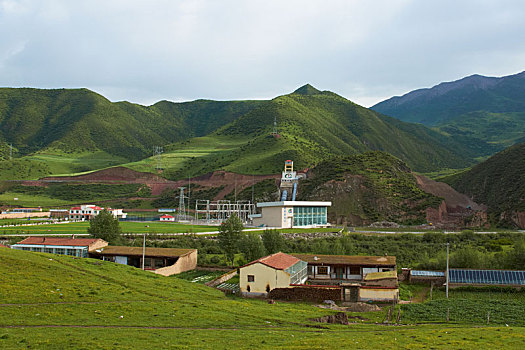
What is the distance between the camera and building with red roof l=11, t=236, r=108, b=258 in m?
46.7

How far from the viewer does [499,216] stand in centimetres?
9119

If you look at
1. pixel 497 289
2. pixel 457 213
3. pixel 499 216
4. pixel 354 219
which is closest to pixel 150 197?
pixel 354 219

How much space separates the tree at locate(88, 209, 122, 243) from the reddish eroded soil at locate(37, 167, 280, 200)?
73.5 metres

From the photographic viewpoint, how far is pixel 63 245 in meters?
47.1

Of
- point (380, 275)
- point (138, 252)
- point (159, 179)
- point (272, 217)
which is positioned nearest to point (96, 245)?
point (138, 252)

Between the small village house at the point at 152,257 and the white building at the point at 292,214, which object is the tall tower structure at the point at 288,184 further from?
the small village house at the point at 152,257

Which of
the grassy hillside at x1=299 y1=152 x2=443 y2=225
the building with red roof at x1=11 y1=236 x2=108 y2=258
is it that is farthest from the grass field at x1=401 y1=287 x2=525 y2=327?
the grassy hillside at x1=299 y1=152 x2=443 y2=225

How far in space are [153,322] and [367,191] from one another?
8723cm

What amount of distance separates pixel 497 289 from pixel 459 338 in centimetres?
2117

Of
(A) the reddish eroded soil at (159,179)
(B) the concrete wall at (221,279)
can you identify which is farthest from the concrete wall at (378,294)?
(A) the reddish eroded soil at (159,179)

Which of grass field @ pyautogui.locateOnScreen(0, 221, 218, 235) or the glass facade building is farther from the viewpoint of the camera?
the glass facade building

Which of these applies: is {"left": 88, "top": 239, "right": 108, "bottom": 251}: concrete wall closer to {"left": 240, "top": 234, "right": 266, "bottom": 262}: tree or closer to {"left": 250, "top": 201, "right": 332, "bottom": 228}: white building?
{"left": 240, "top": 234, "right": 266, "bottom": 262}: tree

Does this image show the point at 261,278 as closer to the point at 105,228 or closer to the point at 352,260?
the point at 352,260

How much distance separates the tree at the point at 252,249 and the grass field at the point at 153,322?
19376 mm
